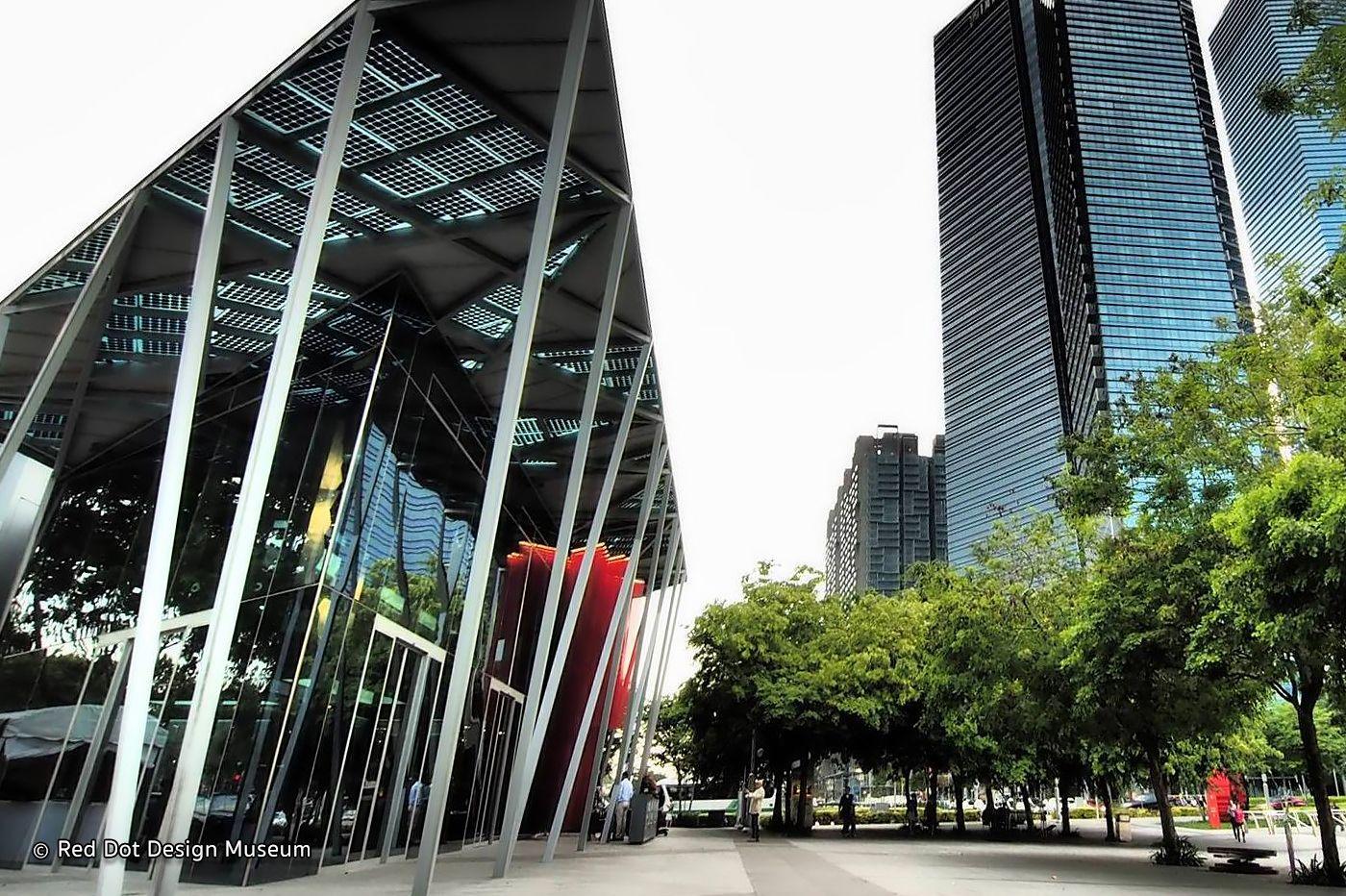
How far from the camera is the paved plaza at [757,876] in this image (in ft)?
34.4

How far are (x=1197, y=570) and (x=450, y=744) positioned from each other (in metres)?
12.1

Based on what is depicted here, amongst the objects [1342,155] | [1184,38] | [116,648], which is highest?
[1184,38]

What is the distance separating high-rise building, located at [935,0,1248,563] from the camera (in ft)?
438

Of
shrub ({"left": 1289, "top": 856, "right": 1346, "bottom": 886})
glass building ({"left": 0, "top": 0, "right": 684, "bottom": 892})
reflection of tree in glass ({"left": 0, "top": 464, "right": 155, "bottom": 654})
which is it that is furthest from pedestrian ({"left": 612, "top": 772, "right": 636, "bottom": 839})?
shrub ({"left": 1289, "top": 856, "right": 1346, "bottom": 886})

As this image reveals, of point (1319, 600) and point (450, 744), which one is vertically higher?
point (1319, 600)

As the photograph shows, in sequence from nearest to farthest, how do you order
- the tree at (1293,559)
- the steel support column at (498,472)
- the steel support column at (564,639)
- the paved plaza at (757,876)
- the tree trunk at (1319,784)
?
the steel support column at (498,472)
the tree at (1293,559)
the paved plaza at (757,876)
the steel support column at (564,639)
the tree trunk at (1319,784)

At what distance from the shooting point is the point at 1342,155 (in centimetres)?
7112

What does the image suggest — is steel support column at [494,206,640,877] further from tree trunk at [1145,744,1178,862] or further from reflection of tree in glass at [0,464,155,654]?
tree trunk at [1145,744,1178,862]

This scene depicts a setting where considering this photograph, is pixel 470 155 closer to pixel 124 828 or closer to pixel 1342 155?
pixel 124 828

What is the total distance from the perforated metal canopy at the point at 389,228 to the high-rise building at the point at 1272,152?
250 ft

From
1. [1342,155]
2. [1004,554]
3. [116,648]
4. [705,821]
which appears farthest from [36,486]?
[1342,155]

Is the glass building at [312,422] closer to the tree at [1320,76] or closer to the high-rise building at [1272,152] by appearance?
the tree at [1320,76]

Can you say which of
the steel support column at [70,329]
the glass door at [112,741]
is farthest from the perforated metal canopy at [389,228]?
the glass door at [112,741]

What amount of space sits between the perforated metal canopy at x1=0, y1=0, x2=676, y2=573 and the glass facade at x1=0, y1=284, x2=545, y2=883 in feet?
2.31
